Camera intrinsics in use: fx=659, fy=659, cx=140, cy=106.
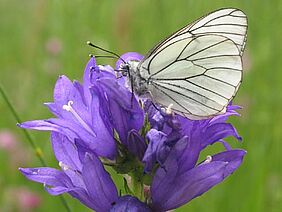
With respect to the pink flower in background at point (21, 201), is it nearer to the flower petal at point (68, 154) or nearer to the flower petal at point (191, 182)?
the flower petal at point (68, 154)

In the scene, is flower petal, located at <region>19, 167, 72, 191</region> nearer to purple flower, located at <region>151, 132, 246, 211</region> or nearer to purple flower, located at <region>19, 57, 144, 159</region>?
purple flower, located at <region>19, 57, 144, 159</region>

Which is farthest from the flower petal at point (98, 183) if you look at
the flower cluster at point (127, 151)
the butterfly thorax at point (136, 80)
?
the butterfly thorax at point (136, 80)

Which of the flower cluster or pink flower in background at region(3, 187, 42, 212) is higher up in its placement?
the flower cluster

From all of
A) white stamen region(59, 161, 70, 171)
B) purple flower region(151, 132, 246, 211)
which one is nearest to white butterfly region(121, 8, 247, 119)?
purple flower region(151, 132, 246, 211)

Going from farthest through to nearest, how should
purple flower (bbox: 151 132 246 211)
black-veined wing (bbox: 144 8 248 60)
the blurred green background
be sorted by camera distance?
the blurred green background → black-veined wing (bbox: 144 8 248 60) → purple flower (bbox: 151 132 246 211)

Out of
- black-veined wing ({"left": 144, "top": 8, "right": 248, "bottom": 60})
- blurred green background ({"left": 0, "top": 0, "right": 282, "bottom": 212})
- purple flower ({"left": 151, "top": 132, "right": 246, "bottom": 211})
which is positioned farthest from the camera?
blurred green background ({"left": 0, "top": 0, "right": 282, "bottom": 212})

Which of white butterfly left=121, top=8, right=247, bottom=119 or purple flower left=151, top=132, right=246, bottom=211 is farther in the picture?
white butterfly left=121, top=8, right=247, bottom=119

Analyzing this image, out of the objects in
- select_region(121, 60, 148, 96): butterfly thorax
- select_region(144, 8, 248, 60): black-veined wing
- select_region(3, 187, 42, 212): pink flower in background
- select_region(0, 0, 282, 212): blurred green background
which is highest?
select_region(144, 8, 248, 60): black-veined wing

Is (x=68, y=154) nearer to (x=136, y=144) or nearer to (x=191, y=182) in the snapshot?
(x=136, y=144)
